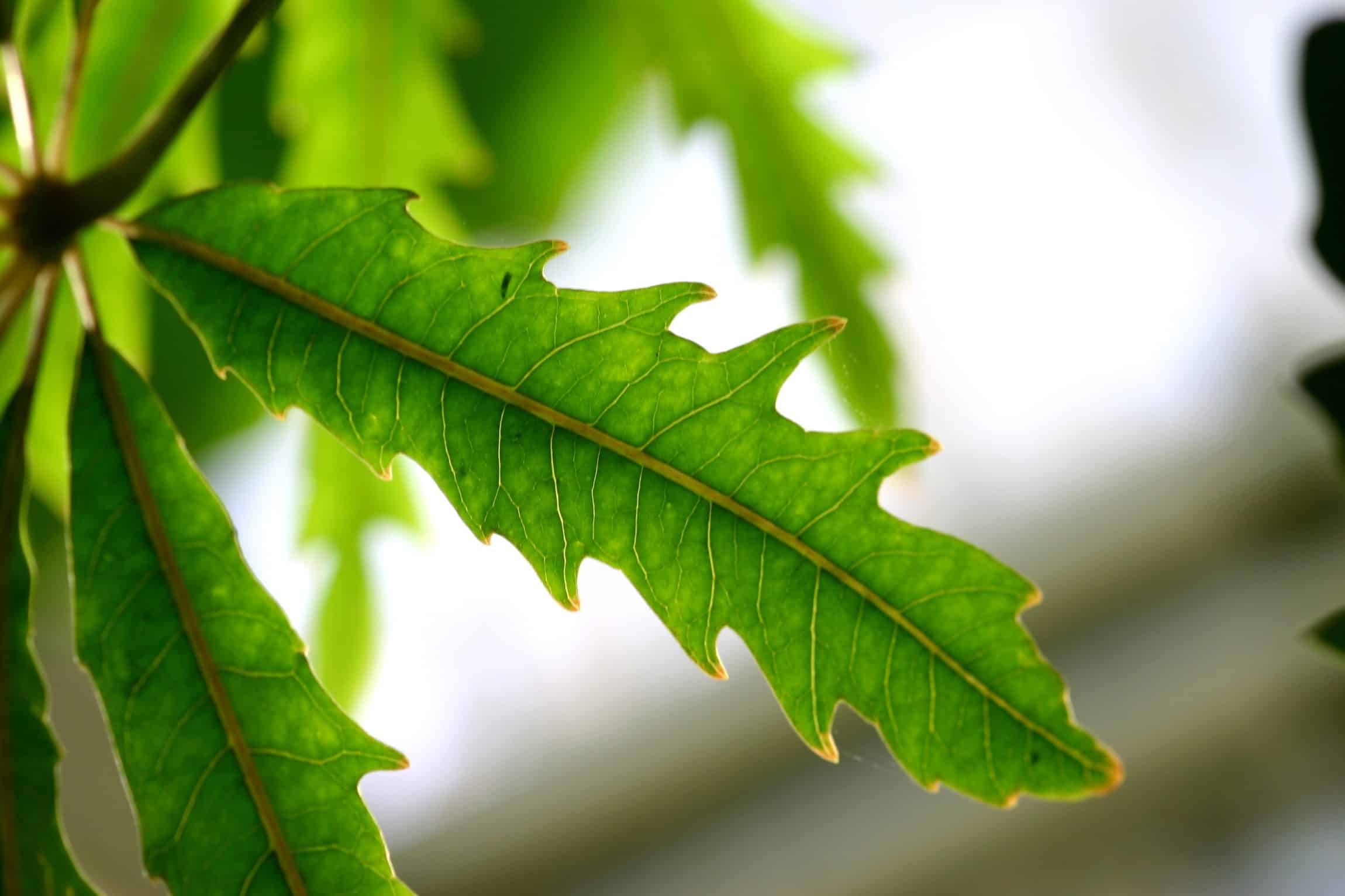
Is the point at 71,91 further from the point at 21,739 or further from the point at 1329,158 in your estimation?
the point at 1329,158

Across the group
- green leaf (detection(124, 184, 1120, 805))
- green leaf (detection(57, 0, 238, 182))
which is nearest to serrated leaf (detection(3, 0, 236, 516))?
green leaf (detection(57, 0, 238, 182))

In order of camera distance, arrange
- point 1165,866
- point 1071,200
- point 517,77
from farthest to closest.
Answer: point 1071,200, point 1165,866, point 517,77

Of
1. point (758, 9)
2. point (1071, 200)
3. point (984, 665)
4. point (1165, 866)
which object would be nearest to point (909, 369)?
point (758, 9)

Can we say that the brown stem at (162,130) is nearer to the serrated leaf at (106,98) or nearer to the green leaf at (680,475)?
the green leaf at (680,475)

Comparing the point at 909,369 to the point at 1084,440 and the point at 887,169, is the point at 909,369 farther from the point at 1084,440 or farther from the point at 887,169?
the point at 1084,440

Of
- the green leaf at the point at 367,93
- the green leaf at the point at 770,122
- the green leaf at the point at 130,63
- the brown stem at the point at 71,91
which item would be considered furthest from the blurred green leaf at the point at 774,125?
the brown stem at the point at 71,91
